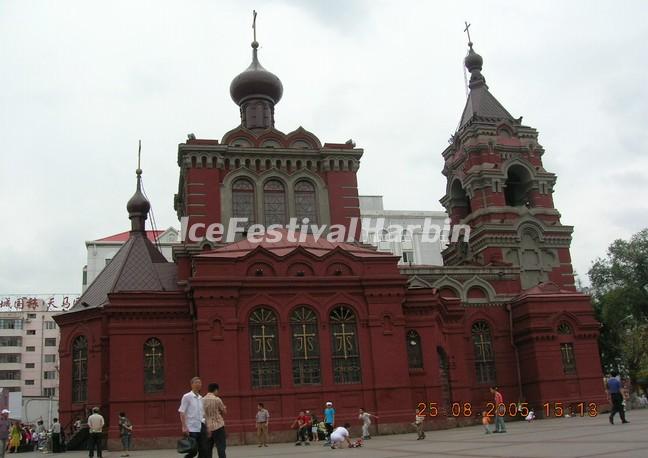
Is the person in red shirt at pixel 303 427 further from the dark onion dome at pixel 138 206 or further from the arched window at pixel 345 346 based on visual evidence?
the dark onion dome at pixel 138 206

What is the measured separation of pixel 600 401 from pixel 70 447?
24647mm

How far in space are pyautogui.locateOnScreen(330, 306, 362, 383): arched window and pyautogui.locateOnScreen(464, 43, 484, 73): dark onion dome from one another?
24.8 metres

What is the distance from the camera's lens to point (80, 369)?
29297mm

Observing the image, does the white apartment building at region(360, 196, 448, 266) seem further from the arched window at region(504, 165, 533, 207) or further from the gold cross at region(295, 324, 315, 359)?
the gold cross at region(295, 324, 315, 359)

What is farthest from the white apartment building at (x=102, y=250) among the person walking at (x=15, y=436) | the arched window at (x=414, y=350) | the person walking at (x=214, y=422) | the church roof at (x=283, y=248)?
the person walking at (x=214, y=422)

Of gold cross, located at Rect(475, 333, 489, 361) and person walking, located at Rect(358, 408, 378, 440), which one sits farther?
gold cross, located at Rect(475, 333, 489, 361)

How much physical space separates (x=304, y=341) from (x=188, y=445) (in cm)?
1536

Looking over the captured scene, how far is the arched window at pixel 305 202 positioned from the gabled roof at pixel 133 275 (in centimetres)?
685

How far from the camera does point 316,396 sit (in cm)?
2634

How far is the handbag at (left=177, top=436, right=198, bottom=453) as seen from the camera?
11.6 meters

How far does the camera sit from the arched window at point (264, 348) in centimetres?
2625

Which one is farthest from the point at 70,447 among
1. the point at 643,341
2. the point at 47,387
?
the point at 47,387
